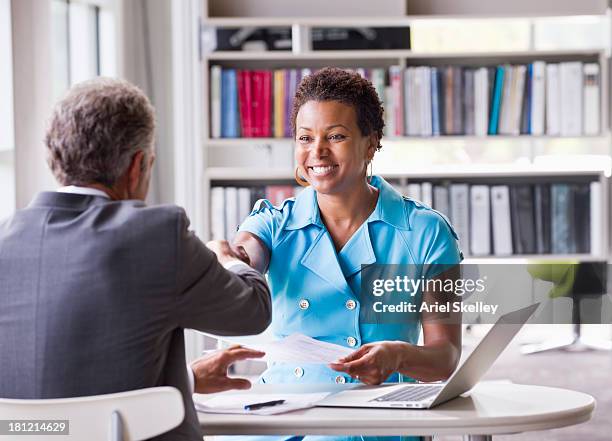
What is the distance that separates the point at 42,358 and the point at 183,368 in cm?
22

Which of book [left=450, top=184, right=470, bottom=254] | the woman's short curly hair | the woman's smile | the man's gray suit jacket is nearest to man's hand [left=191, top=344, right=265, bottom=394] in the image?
the man's gray suit jacket

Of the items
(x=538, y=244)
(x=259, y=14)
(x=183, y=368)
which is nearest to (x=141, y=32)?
(x=259, y=14)

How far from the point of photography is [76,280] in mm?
1314

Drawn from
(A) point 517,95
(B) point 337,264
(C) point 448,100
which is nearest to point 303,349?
(B) point 337,264

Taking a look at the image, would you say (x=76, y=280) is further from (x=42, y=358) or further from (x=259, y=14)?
(x=259, y=14)

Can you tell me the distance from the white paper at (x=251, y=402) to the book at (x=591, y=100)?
3271mm

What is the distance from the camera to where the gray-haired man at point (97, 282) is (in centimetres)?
131

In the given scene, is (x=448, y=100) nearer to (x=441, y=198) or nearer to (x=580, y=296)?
(x=441, y=198)

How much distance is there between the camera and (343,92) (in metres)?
1.99

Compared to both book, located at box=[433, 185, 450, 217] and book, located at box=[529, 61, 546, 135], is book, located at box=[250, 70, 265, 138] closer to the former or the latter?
book, located at box=[433, 185, 450, 217]

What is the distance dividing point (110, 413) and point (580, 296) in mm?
3587

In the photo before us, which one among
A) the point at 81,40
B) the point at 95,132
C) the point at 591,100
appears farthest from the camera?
the point at 591,100

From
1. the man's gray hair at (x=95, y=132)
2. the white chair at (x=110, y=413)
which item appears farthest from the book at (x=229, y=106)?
the white chair at (x=110, y=413)

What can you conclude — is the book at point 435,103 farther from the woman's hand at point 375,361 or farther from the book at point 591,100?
the woman's hand at point 375,361
